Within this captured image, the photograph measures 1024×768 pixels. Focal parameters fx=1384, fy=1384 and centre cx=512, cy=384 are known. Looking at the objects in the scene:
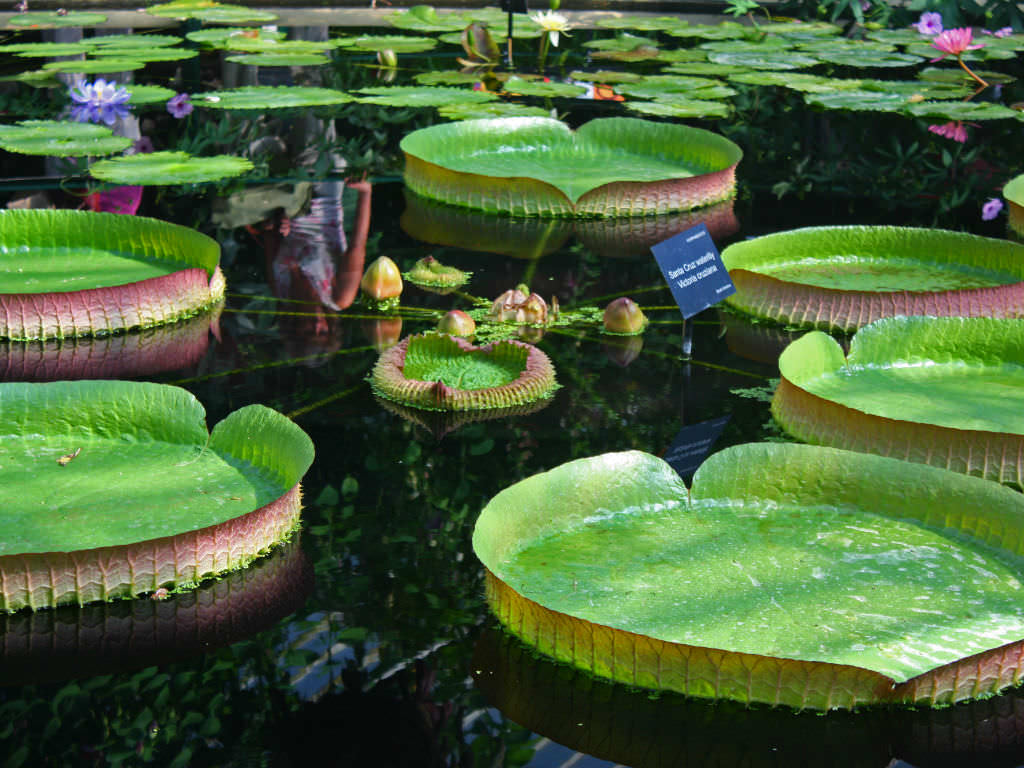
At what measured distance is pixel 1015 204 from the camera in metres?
5.89

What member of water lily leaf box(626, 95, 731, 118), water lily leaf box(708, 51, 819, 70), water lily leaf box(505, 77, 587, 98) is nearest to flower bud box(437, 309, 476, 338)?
water lily leaf box(626, 95, 731, 118)

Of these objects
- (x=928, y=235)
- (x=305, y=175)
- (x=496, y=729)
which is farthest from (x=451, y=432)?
(x=305, y=175)

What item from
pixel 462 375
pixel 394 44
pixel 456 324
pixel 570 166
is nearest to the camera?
pixel 462 375

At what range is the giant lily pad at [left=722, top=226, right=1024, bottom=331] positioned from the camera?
4.41 metres

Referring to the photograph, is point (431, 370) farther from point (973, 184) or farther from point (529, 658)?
point (973, 184)

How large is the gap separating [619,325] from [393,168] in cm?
268

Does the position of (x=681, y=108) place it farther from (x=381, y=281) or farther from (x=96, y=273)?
(x=96, y=273)

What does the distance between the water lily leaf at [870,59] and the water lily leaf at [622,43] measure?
4.41ft

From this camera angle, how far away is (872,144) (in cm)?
765

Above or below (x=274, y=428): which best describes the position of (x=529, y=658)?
below

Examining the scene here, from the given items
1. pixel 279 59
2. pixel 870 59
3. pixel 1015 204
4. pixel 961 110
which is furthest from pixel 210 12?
pixel 1015 204

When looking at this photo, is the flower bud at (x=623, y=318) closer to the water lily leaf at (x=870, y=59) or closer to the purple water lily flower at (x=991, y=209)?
the purple water lily flower at (x=991, y=209)

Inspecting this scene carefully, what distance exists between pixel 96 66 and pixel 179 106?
1058 millimetres

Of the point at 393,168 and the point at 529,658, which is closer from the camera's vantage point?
the point at 529,658
